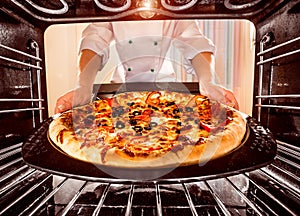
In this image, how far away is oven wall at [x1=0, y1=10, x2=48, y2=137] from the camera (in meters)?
0.61

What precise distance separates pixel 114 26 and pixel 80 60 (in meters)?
0.23

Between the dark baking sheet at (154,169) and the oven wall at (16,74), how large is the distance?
3.9 inches

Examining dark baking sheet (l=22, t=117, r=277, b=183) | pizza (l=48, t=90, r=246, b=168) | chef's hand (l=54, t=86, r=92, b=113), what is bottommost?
dark baking sheet (l=22, t=117, r=277, b=183)

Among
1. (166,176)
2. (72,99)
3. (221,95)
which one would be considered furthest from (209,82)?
(166,176)

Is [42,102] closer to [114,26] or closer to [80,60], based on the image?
[80,60]

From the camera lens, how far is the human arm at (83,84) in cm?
85

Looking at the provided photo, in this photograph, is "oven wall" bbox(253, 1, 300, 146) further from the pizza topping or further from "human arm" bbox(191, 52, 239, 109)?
the pizza topping

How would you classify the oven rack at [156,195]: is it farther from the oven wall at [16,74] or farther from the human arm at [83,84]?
the human arm at [83,84]

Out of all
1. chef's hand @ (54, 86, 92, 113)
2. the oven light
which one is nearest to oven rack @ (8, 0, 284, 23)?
the oven light

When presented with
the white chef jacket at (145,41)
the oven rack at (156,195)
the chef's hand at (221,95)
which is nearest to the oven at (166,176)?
the oven rack at (156,195)

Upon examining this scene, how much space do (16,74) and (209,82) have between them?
57 centimetres

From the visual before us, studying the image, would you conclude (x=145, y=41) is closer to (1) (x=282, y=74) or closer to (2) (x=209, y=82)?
(2) (x=209, y=82)

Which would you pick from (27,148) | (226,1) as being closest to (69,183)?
(27,148)

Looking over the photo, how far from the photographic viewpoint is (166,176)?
1.46 feet
